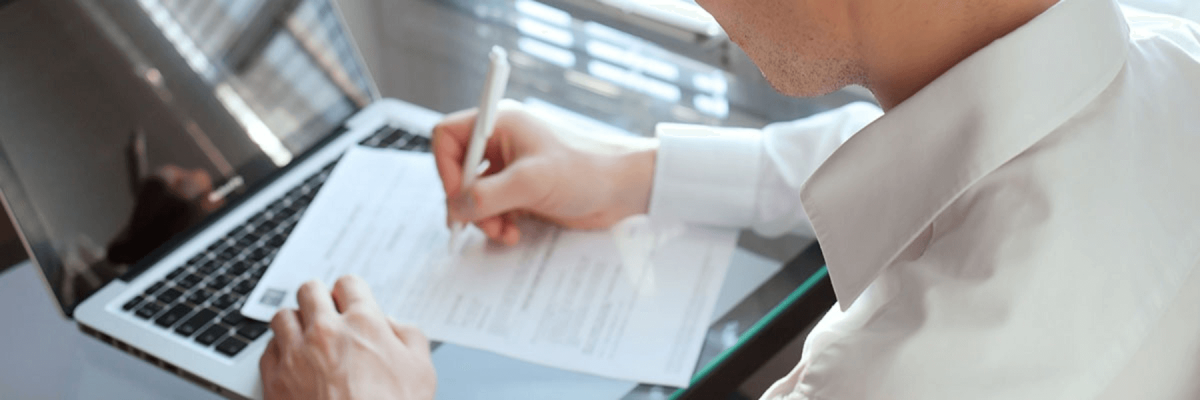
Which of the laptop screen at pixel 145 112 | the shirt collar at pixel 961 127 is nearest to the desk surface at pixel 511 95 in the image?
the laptop screen at pixel 145 112

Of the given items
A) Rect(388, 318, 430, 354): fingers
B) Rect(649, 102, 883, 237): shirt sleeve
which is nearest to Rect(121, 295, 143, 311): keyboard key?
Rect(388, 318, 430, 354): fingers

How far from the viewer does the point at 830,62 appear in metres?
0.71

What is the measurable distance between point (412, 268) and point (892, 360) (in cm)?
51

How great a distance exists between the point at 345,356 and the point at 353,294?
8cm

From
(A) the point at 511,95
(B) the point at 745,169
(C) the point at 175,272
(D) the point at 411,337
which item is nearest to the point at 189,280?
(C) the point at 175,272

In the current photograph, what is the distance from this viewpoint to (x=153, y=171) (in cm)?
105

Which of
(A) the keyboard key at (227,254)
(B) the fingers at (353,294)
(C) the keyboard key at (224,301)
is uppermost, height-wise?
(A) the keyboard key at (227,254)

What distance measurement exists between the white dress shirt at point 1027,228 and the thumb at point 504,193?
13.4 inches

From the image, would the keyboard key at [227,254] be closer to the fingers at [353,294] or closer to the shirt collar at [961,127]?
the fingers at [353,294]

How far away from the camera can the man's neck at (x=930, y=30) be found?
0.64 metres

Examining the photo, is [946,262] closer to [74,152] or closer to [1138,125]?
[1138,125]

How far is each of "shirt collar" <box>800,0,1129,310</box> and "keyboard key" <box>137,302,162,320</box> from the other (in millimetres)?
606

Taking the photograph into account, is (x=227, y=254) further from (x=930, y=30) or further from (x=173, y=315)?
(x=930, y=30)

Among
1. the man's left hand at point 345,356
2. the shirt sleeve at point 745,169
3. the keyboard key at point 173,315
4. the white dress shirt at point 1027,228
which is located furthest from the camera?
the shirt sleeve at point 745,169
